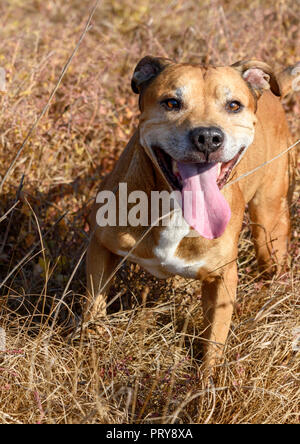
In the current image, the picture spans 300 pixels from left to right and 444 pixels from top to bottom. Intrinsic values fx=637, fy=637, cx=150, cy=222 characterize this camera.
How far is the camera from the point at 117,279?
4.12m

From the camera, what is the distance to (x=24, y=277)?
3969 mm

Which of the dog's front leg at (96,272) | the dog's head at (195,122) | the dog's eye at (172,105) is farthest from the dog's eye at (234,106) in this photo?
the dog's front leg at (96,272)

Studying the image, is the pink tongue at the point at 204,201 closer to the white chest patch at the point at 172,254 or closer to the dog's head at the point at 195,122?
the dog's head at the point at 195,122

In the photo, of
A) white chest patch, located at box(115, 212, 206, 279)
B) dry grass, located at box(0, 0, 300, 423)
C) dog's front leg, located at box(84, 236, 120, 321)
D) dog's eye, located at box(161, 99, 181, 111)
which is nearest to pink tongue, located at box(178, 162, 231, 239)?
white chest patch, located at box(115, 212, 206, 279)

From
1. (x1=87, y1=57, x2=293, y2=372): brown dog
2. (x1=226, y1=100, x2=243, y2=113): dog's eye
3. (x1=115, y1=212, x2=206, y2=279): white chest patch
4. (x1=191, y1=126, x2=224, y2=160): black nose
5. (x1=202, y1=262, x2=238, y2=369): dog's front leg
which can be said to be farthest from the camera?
(x1=202, y1=262, x2=238, y2=369): dog's front leg

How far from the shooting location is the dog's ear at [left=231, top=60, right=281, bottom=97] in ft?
11.6

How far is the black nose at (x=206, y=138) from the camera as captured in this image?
2961mm

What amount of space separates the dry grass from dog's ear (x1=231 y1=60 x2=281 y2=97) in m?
1.22

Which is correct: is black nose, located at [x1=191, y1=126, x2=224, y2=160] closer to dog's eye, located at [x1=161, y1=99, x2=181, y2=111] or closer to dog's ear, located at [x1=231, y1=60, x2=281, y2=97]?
dog's eye, located at [x1=161, y1=99, x2=181, y2=111]

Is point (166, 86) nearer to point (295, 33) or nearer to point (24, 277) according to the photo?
point (24, 277)

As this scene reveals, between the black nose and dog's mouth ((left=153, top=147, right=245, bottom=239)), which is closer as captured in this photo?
the black nose

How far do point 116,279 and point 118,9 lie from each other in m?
4.38
